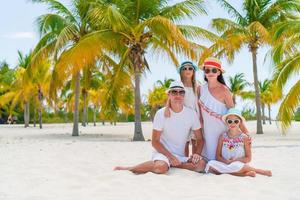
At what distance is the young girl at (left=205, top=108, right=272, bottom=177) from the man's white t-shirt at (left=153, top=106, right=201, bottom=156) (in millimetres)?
396

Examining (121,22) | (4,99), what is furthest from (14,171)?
(4,99)

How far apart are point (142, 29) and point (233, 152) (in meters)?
10.3

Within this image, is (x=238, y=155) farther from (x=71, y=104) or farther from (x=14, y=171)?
(x=71, y=104)

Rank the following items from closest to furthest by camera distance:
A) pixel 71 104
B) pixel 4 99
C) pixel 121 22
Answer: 1. pixel 121 22
2. pixel 4 99
3. pixel 71 104

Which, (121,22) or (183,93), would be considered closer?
(183,93)

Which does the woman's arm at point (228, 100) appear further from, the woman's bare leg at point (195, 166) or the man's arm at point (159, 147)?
the man's arm at point (159, 147)

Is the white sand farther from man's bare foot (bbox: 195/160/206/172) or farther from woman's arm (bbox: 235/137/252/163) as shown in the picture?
woman's arm (bbox: 235/137/252/163)

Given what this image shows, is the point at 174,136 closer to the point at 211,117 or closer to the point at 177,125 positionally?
the point at 177,125

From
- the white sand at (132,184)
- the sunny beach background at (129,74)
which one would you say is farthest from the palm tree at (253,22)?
the white sand at (132,184)

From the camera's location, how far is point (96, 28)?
18797 millimetres

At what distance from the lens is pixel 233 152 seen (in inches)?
219

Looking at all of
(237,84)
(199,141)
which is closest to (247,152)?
(199,141)

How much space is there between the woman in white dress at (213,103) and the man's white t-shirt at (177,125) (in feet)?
0.47

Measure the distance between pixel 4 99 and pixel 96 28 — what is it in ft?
74.5
